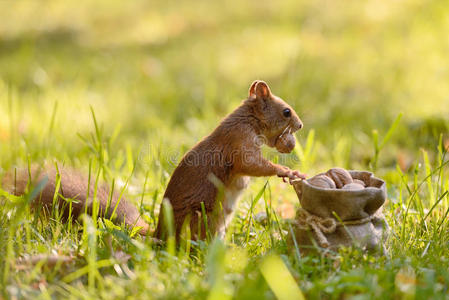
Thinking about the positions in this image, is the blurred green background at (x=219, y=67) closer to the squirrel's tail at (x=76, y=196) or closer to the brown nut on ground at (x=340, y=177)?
the squirrel's tail at (x=76, y=196)

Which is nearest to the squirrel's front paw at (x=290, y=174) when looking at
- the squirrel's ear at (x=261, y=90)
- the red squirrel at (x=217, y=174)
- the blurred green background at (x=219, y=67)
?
the red squirrel at (x=217, y=174)

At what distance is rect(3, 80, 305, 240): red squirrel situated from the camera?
2213 mm

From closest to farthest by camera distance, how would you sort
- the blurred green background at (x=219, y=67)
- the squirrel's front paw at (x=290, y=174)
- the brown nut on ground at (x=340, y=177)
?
1. the brown nut on ground at (x=340, y=177)
2. the squirrel's front paw at (x=290, y=174)
3. the blurred green background at (x=219, y=67)

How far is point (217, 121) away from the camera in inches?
129

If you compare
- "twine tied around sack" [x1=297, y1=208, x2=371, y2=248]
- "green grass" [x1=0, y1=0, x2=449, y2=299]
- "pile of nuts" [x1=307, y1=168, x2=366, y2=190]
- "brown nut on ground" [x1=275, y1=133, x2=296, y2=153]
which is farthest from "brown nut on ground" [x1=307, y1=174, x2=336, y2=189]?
"brown nut on ground" [x1=275, y1=133, x2=296, y2=153]

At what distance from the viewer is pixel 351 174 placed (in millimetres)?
2131

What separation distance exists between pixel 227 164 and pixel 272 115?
323mm

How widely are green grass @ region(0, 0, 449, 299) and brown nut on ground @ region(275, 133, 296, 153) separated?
0.22m

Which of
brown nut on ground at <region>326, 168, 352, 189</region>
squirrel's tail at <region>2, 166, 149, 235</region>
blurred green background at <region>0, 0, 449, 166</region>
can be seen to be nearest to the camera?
brown nut on ground at <region>326, 168, 352, 189</region>

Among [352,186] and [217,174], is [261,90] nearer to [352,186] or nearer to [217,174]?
[217,174]

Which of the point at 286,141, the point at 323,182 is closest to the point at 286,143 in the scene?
the point at 286,141

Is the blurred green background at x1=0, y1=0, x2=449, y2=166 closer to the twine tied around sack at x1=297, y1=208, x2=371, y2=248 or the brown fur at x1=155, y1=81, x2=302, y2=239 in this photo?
the brown fur at x1=155, y1=81, x2=302, y2=239

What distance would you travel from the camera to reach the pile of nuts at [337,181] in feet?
6.29

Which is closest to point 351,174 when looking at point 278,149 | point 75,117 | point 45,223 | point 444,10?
point 278,149
